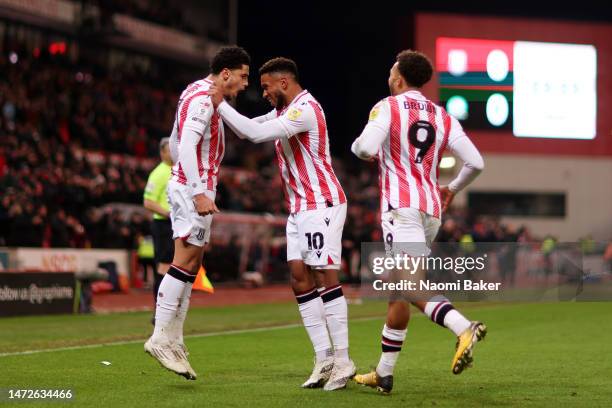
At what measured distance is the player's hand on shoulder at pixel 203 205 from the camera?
7.24 m

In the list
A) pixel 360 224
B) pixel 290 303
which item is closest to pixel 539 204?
pixel 360 224

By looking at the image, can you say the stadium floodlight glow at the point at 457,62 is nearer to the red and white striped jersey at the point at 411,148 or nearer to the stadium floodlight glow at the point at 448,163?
the stadium floodlight glow at the point at 448,163

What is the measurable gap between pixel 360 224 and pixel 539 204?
61.5 ft

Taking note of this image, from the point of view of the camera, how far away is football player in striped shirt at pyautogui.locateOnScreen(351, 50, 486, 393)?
7000 mm

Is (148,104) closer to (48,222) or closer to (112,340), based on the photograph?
(48,222)

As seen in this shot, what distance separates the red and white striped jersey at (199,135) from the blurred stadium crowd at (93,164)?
41.7 feet

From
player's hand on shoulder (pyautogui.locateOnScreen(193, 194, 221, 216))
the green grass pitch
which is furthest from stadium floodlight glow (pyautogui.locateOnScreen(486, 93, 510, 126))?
player's hand on shoulder (pyautogui.locateOnScreen(193, 194, 221, 216))

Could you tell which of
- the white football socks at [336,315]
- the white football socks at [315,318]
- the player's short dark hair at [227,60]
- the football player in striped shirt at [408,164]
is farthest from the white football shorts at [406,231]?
the player's short dark hair at [227,60]

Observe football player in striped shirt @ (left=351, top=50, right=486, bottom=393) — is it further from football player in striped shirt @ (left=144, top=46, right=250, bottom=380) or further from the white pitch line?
the white pitch line

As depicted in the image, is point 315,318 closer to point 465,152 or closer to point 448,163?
point 465,152

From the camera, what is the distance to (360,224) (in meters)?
33.8

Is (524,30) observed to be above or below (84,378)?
above

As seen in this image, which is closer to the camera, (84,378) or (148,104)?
(84,378)

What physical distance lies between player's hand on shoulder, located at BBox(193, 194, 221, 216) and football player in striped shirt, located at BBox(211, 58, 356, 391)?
25.3 inches
